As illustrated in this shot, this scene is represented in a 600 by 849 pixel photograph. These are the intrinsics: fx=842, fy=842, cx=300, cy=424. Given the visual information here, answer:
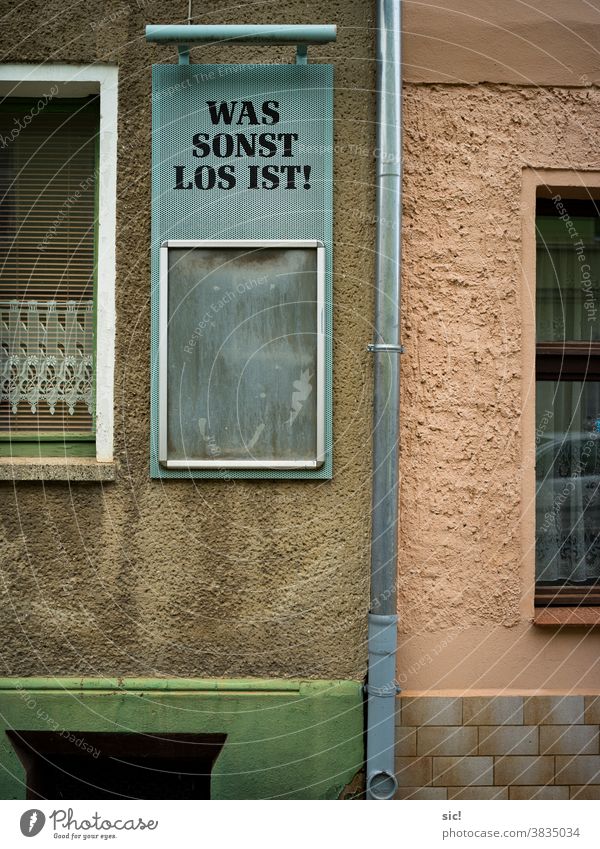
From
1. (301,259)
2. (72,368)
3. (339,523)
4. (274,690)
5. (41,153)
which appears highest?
(41,153)

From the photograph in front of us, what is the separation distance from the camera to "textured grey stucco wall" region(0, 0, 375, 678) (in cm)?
389

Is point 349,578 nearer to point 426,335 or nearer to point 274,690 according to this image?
point 274,690

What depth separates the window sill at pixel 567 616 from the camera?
3998 millimetres

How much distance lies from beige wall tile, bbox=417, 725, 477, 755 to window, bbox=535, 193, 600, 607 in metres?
0.81

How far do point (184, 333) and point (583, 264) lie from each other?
2065 mm

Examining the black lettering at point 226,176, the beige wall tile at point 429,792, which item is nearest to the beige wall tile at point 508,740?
the beige wall tile at point 429,792

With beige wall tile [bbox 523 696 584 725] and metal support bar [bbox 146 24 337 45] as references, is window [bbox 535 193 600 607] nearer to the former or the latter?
beige wall tile [bbox 523 696 584 725]

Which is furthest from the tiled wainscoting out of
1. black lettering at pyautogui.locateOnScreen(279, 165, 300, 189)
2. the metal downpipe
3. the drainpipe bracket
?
black lettering at pyautogui.locateOnScreen(279, 165, 300, 189)

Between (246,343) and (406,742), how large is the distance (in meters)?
2.00

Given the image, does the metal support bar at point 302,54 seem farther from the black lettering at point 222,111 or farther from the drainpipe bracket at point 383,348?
the drainpipe bracket at point 383,348

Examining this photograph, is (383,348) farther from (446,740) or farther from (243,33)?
(446,740)

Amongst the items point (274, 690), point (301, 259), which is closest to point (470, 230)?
point (301, 259)

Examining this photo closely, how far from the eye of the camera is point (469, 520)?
3.99 m

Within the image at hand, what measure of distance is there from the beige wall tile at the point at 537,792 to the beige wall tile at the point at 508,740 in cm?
18
